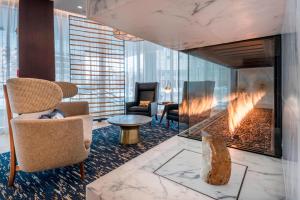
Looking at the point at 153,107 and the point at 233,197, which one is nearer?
the point at 233,197

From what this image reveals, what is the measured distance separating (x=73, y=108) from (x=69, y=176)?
1424 millimetres

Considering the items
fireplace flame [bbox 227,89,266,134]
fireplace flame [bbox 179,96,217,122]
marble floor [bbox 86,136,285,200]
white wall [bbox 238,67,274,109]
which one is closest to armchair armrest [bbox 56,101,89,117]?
fireplace flame [bbox 179,96,217,122]

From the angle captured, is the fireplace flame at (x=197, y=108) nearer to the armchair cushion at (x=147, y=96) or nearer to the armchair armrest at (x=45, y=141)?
the armchair armrest at (x=45, y=141)

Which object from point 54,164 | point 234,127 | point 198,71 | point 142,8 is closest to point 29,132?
point 54,164

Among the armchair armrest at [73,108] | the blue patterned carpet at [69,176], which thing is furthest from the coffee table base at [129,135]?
the armchair armrest at [73,108]

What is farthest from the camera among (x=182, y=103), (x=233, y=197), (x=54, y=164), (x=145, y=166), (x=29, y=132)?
(x=182, y=103)

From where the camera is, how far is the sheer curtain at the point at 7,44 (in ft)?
11.2

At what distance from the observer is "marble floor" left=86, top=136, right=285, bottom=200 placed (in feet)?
2.64

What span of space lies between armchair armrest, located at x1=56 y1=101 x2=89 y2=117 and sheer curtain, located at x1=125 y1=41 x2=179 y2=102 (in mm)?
2484

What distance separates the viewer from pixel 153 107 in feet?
13.7

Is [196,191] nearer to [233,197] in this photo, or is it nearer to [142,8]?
[233,197]

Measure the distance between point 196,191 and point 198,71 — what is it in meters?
1.29

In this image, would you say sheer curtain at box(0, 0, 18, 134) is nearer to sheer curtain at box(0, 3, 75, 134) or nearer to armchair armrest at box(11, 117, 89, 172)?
sheer curtain at box(0, 3, 75, 134)

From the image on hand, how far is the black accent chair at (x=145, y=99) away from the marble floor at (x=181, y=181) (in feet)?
9.43
